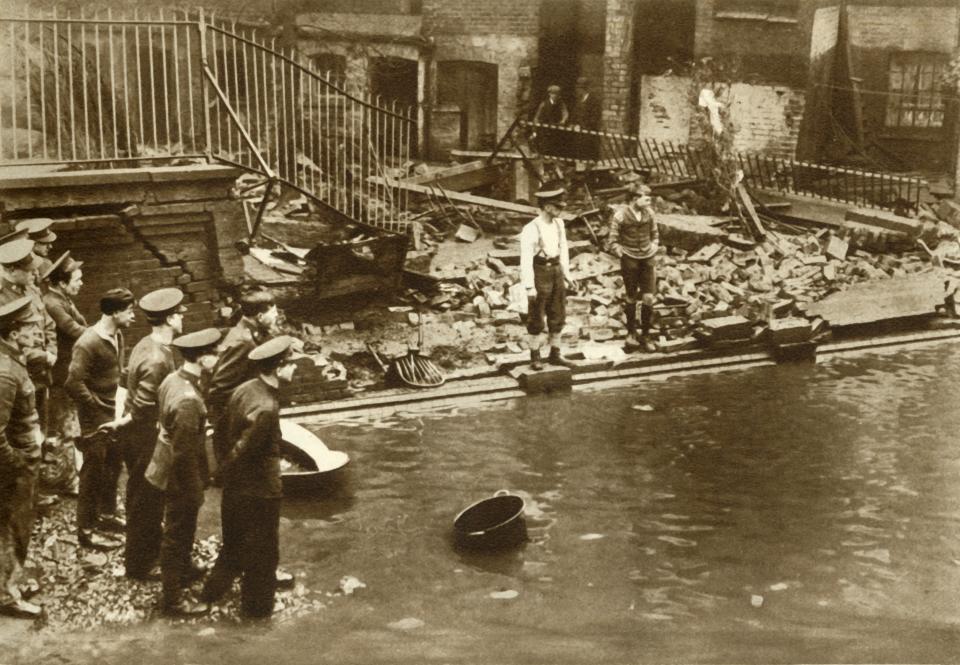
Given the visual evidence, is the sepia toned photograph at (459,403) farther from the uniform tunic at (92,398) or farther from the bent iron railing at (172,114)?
the bent iron railing at (172,114)

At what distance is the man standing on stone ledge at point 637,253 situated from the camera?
36.1 feet

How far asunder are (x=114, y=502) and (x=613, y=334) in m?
6.32

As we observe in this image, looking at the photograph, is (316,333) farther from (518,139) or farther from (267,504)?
(518,139)

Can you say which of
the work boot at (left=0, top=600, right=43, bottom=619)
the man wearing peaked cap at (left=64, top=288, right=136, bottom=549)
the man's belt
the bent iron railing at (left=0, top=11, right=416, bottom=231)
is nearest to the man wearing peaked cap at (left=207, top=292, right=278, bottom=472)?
the man wearing peaked cap at (left=64, top=288, right=136, bottom=549)

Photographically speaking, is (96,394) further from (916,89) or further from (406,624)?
(916,89)

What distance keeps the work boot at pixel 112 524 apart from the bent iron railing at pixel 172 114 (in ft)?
10.5

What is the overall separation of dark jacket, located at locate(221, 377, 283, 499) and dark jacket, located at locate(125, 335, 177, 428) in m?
0.72

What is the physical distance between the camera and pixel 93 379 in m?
6.51

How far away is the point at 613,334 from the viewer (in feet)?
38.5

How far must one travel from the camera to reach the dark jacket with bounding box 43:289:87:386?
23.4 feet

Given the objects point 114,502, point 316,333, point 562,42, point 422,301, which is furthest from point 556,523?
point 562,42

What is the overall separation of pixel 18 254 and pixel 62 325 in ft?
2.27

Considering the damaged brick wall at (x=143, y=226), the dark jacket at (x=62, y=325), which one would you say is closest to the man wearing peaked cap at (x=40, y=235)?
the dark jacket at (x=62, y=325)

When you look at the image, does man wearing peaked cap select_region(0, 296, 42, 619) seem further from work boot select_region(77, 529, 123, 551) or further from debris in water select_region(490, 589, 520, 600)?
debris in water select_region(490, 589, 520, 600)
